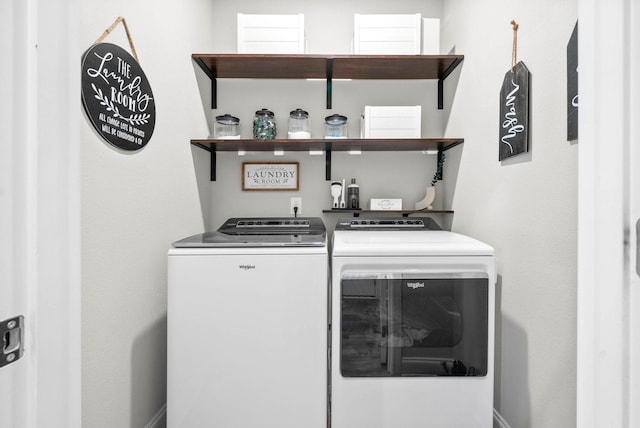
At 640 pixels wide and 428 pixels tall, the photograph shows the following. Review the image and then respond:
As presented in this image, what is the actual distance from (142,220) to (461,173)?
170 cm

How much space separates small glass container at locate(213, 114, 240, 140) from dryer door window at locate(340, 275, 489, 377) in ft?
3.93

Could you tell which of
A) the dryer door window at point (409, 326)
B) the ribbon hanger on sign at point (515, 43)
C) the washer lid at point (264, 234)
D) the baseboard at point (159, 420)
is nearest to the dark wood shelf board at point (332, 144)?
the washer lid at point (264, 234)

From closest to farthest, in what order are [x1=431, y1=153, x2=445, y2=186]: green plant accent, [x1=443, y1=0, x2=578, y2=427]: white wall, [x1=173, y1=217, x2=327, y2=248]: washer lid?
[x1=443, y1=0, x2=578, y2=427]: white wall < [x1=173, y1=217, x2=327, y2=248]: washer lid < [x1=431, y1=153, x2=445, y2=186]: green plant accent

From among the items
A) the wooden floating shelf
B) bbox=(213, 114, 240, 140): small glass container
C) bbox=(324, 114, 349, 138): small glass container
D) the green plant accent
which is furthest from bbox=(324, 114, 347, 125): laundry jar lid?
the green plant accent

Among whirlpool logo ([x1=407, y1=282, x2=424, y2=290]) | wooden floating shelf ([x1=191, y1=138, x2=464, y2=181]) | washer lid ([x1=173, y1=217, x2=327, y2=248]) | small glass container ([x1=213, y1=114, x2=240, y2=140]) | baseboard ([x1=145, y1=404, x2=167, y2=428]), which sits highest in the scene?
small glass container ([x1=213, y1=114, x2=240, y2=140])

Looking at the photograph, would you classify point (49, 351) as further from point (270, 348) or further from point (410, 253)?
point (410, 253)

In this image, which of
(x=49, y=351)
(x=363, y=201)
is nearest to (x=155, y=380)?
(x=49, y=351)

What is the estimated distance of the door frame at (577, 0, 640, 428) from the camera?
0.50 metres

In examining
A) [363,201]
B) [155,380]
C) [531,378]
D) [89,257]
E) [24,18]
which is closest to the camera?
[24,18]

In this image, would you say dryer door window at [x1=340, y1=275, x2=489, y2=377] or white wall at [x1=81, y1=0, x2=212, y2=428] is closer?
white wall at [x1=81, y1=0, x2=212, y2=428]

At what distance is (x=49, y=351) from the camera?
50 centimetres

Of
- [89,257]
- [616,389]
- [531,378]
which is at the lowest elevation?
[531,378]

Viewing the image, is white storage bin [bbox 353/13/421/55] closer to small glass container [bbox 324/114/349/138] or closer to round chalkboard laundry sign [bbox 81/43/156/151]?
small glass container [bbox 324/114/349/138]

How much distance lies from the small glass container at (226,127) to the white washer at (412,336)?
110 centimetres
